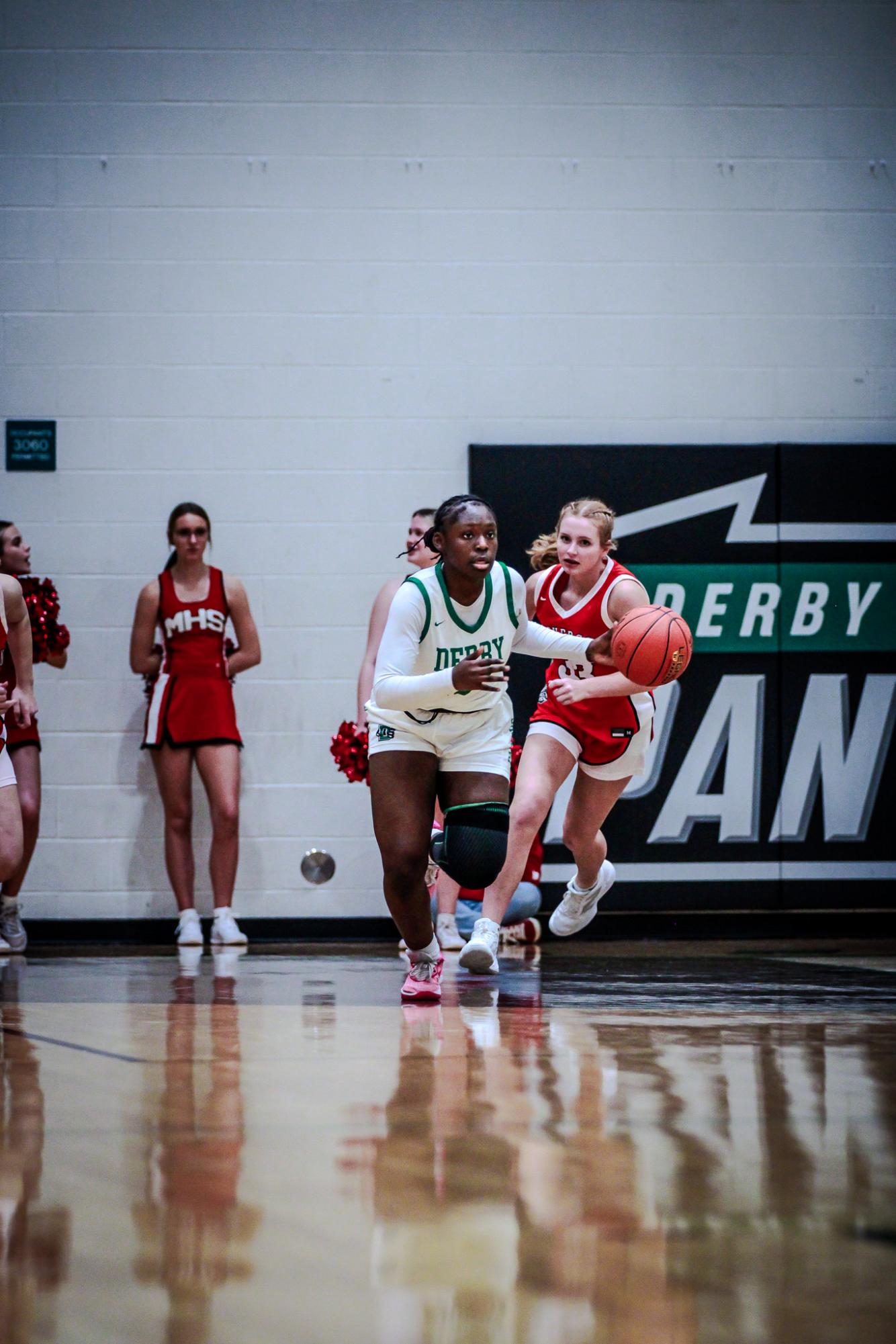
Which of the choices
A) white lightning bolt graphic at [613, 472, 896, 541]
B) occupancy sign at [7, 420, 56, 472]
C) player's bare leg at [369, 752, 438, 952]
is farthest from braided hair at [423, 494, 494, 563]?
occupancy sign at [7, 420, 56, 472]

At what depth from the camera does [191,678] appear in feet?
23.9

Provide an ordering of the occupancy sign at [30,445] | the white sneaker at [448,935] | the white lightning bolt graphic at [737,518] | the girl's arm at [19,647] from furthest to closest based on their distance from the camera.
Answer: the white lightning bolt graphic at [737,518], the occupancy sign at [30,445], the white sneaker at [448,935], the girl's arm at [19,647]

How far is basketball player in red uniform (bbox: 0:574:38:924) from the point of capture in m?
5.00

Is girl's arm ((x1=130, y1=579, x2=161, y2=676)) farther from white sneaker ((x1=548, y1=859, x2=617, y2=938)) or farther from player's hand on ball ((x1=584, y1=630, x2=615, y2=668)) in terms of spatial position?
player's hand on ball ((x1=584, y1=630, x2=615, y2=668))

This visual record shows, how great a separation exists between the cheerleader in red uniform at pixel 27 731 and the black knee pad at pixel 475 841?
9.71 feet

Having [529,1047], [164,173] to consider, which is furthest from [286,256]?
[529,1047]

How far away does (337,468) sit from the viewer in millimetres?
7695

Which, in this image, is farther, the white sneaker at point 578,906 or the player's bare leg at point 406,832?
the white sneaker at point 578,906

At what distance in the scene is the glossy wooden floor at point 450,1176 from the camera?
1.54 m

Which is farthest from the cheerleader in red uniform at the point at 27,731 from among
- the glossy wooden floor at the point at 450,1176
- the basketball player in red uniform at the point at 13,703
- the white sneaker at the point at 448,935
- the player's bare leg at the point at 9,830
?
the glossy wooden floor at the point at 450,1176

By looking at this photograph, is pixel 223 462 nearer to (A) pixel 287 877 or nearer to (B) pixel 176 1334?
(A) pixel 287 877

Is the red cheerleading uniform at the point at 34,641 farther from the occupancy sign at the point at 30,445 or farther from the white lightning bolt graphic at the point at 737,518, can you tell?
the white lightning bolt graphic at the point at 737,518

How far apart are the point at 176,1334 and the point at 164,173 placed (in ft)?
23.3

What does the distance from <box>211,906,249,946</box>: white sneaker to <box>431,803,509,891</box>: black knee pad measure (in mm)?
2977
